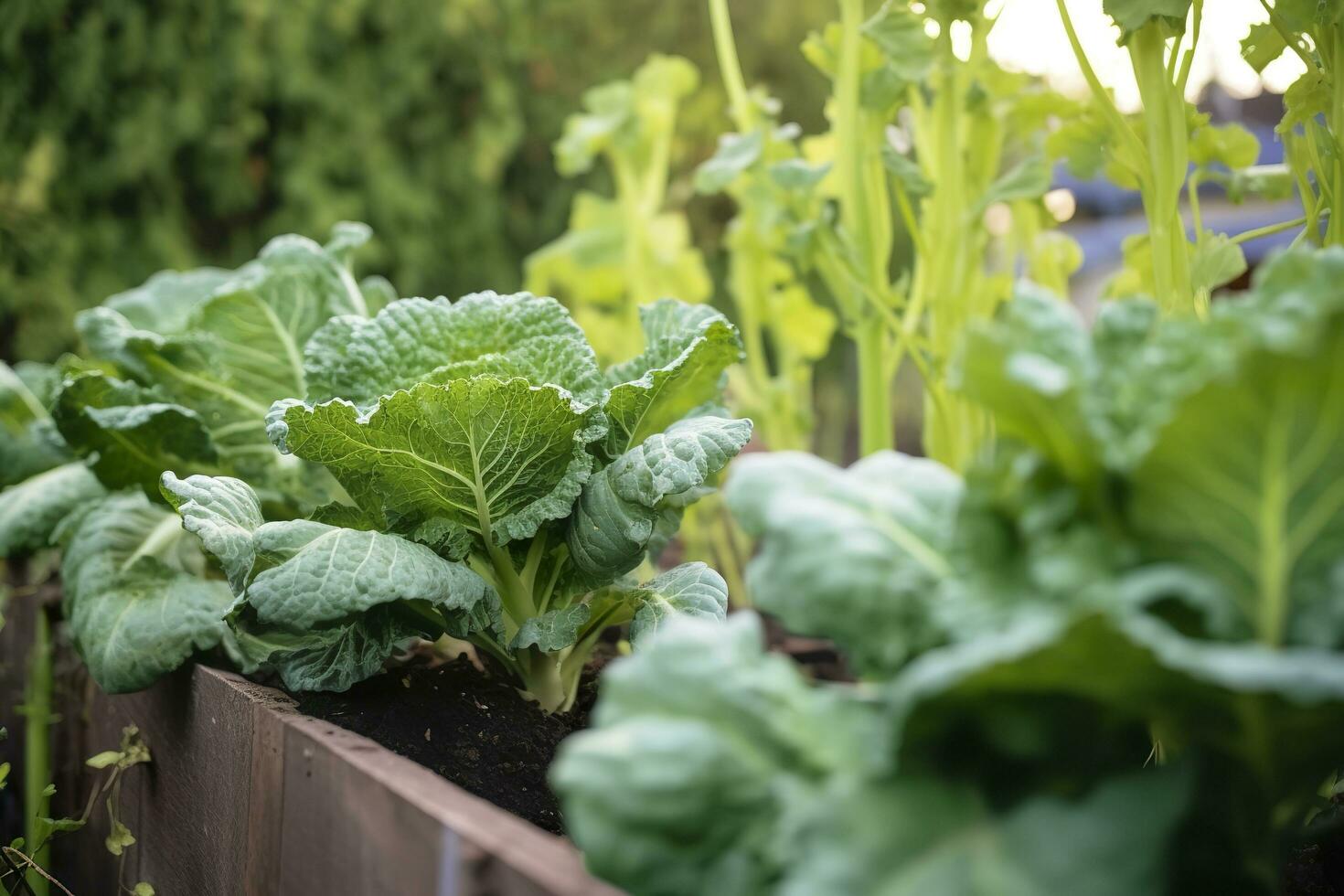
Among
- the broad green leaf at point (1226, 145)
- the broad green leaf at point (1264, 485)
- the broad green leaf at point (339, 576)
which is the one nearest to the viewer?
the broad green leaf at point (1264, 485)

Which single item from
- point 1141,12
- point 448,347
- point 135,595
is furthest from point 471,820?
point 1141,12

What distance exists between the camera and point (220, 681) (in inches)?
40.8

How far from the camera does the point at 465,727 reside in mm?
1004

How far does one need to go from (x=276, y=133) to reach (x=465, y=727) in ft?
8.56

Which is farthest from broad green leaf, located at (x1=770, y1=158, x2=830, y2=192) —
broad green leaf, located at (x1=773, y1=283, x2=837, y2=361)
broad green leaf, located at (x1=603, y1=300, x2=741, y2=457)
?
broad green leaf, located at (x1=773, y1=283, x2=837, y2=361)

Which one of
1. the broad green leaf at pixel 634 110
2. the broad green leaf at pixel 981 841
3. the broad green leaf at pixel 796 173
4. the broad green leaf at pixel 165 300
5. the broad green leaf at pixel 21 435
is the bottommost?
the broad green leaf at pixel 21 435

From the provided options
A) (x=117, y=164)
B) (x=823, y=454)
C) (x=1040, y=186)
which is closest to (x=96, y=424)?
(x=1040, y=186)

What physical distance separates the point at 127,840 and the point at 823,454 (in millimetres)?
2663

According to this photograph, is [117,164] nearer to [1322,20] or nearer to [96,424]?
[96,424]

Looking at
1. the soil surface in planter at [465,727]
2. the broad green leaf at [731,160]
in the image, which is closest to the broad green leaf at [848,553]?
the soil surface in planter at [465,727]

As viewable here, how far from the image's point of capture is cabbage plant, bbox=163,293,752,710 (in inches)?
35.8

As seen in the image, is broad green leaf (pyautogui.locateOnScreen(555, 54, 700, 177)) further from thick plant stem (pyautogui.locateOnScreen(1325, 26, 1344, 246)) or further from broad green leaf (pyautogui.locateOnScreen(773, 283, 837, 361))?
thick plant stem (pyautogui.locateOnScreen(1325, 26, 1344, 246))

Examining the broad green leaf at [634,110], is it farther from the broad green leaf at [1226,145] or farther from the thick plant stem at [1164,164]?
the thick plant stem at [1164,164]

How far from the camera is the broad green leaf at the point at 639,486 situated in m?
0.93
